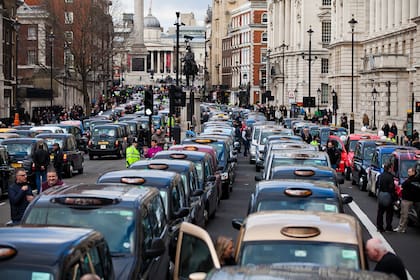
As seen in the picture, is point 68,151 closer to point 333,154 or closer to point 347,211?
point 333,154

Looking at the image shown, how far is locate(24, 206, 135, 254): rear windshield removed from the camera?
11.2 m

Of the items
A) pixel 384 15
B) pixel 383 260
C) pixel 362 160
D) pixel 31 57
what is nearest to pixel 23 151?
pixel 362 160

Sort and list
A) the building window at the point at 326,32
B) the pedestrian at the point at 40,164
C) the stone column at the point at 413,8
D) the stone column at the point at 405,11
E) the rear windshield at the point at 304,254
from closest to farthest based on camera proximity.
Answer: the rear windshield at the point at 304,254 < the pedestrian at the point at 40,164 < the stone column at the point at 413,8 < the stone column at the point at 405,11 < the building window at the point at 326,32

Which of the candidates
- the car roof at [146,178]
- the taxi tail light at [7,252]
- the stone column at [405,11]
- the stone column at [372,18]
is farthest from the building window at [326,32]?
the taxi tail light at [7,252]

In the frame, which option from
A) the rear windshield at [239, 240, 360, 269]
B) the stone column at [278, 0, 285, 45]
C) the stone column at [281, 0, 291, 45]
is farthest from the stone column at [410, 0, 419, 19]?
the rear windshield at [239, 240, 360, 269]

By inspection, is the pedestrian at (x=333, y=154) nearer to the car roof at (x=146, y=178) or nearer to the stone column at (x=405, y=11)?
the car roof at (x=146, y=178)

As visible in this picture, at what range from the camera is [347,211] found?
25109 mm

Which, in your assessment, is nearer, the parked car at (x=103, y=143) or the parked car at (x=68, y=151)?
the parked car at (x=68, y=151)

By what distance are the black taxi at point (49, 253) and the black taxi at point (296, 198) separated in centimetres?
447

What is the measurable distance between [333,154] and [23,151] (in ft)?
42.7

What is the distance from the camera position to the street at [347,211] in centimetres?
1884

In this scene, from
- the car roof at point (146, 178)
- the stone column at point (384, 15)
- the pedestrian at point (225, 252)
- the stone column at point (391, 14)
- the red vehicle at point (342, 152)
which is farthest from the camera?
the stone column at point (384, 15)

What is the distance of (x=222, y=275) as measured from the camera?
23.2 ft

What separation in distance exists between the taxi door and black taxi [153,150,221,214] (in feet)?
34.7
